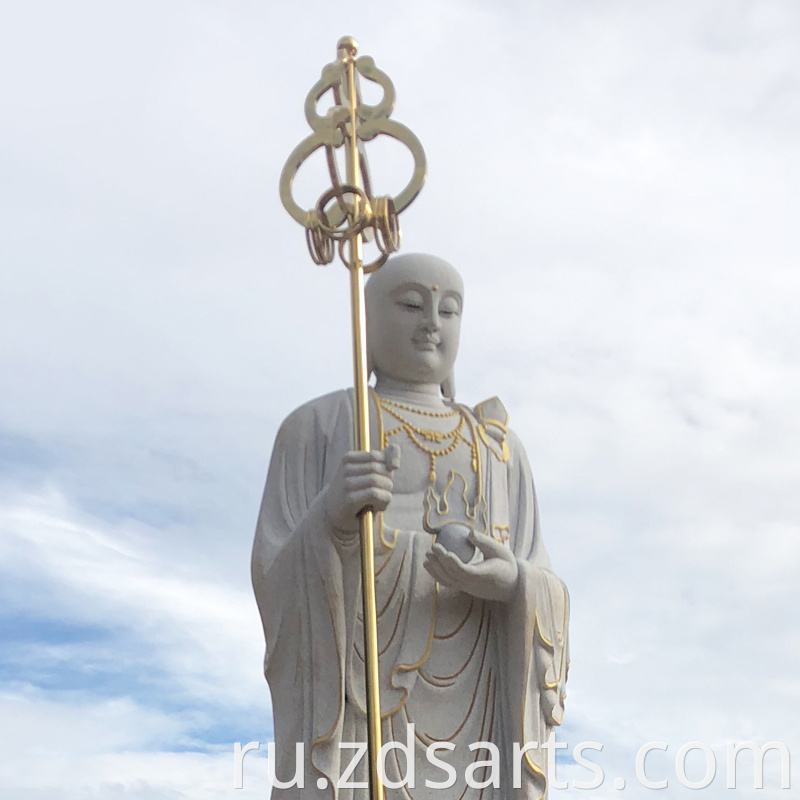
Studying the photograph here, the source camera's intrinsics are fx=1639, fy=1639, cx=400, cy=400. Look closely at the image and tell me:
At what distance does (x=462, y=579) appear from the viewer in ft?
24.5

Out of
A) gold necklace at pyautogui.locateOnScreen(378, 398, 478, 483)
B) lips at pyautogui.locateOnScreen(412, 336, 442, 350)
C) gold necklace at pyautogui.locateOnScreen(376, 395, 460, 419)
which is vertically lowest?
gold necklace at pyautogui.locateOnScreen(378, 398, 478, 483)

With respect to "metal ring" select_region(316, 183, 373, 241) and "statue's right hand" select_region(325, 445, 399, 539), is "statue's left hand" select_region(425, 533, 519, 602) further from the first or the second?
"metal ring" select_region(316, 183, 373, 241)

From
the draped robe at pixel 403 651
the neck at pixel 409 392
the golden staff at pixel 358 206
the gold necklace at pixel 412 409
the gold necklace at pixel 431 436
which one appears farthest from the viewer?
the neck at pixel 409 392

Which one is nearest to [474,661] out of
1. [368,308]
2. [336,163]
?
[368,308]

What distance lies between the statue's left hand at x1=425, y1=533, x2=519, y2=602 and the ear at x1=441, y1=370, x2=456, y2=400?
121 centimetres

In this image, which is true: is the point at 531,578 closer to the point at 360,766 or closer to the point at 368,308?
the point at 360,766

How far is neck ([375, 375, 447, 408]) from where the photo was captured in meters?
8.34

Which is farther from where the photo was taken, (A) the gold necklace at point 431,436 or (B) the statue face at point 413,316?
(B) the statue face at point 413,316

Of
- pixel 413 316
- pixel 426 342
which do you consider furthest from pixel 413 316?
pixel 426 342

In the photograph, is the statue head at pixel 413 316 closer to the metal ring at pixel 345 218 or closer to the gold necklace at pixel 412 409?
the gold necklace at pixel 412 409

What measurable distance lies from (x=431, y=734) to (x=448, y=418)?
1.62 metres

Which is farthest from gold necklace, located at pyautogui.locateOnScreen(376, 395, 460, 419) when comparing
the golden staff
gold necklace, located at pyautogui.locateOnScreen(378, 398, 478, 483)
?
the golden staff

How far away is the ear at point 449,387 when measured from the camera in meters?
8.58

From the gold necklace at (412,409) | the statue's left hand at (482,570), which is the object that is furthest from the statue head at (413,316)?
the statue's left hand at (482,570)
